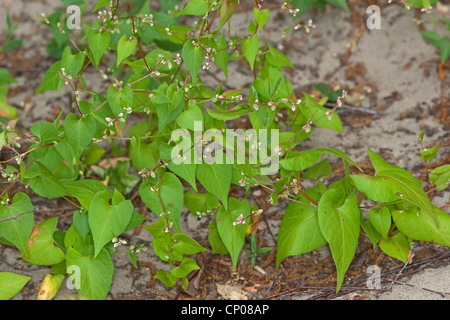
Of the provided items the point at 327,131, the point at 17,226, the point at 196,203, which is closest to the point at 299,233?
the point at 196,203

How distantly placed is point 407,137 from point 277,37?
1059 millimetres

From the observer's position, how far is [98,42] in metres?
2.25

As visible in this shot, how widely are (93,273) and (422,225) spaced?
1.36 metres

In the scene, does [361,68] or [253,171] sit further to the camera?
[361,68]

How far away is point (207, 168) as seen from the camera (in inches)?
84.7

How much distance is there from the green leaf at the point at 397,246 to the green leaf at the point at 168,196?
87cm

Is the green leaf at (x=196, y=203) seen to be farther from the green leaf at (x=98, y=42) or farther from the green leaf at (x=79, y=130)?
the green leaf at (x=98, y=42)

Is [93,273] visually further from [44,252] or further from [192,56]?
[192,56]

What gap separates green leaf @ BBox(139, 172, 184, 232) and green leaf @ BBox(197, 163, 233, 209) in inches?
4.3

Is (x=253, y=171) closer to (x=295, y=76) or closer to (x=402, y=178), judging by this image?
(x=402, y=178)

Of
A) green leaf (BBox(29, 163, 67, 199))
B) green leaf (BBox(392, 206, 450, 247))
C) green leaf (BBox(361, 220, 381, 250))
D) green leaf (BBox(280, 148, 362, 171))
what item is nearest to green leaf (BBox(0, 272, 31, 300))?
green leaf (BBox(29, 163, 67, 199))

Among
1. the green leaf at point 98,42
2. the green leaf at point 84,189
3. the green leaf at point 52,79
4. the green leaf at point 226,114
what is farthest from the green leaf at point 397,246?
the green leaf at point 52,79

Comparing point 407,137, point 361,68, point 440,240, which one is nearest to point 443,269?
point 440,240
